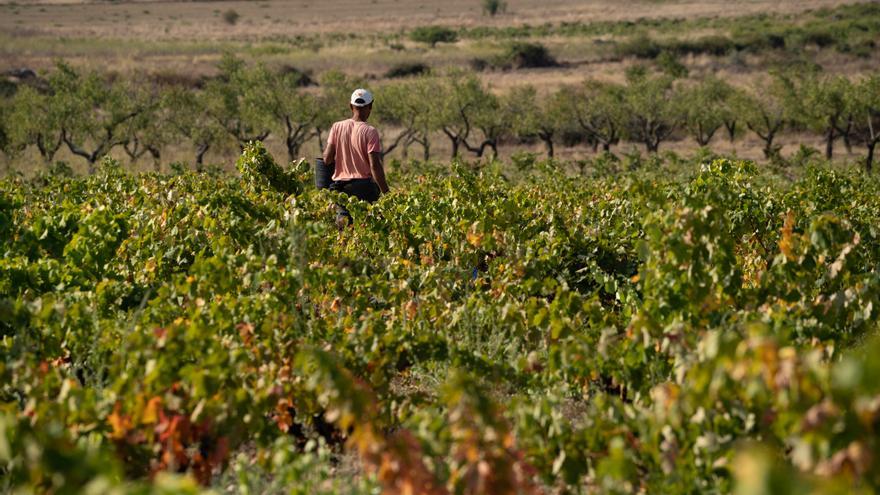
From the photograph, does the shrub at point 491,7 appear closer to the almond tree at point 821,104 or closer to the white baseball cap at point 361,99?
the almond tree at point 821,104

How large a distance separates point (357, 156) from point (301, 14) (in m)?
92.4

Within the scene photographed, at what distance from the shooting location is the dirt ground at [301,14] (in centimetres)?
8062

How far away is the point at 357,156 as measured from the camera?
7.55 metres

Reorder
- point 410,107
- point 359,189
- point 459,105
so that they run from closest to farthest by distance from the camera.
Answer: point 359,189 → point 410,107 → point 459,105

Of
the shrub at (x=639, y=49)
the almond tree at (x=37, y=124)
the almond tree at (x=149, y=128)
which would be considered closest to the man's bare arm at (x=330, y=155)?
the almond tree at (x=37, y=124)

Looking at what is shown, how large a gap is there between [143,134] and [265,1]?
78.2 m

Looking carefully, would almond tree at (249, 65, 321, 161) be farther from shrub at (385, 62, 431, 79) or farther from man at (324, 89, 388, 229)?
man at (324, 89, 388, 229)

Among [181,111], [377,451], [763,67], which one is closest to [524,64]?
[763,67]

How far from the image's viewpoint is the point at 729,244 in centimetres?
430

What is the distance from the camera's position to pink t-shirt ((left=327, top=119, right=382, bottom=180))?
A: 7402 mm

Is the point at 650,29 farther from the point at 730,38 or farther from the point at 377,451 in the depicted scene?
the point at 377,451

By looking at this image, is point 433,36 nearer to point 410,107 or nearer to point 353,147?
point 410,107

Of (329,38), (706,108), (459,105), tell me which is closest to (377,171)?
(459,105)

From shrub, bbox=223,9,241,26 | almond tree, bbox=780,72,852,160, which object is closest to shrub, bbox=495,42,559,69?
almond tree, bbox=780,72,852,160
